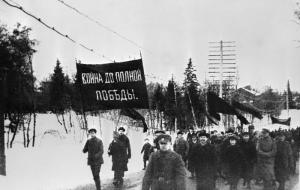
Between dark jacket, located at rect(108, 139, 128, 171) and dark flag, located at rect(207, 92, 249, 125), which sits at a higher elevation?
dark flag, located at rect(207, 92, 249, 125)

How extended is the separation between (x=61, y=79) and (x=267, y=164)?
43.9 m

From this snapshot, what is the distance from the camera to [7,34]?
20688 mm

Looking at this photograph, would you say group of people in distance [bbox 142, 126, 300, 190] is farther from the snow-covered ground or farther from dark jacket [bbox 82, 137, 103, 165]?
the snow-covered ground

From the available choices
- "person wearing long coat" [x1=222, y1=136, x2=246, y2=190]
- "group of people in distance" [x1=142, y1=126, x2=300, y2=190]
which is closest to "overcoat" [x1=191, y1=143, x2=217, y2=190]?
"group of people in distance" [x1=142, y1=126, x2=300, y2=190]

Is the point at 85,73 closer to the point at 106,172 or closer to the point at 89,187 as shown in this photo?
the point at 89,187

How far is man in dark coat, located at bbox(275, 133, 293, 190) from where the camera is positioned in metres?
12.8

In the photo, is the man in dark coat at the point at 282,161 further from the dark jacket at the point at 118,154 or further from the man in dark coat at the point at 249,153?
the dark jacket at the point at 118,154

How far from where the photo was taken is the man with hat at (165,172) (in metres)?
7.26

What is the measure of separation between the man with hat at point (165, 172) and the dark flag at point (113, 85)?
21.8ft

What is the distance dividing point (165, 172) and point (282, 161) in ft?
22.2

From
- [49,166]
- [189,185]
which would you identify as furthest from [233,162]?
[49,166]

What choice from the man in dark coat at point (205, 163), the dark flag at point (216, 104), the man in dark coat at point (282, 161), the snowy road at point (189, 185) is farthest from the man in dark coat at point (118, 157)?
the man in dark coat at point (205, 163)

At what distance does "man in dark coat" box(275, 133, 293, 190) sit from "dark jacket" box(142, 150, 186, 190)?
6225 millimetres

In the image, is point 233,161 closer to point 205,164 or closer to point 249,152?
point 249,152
